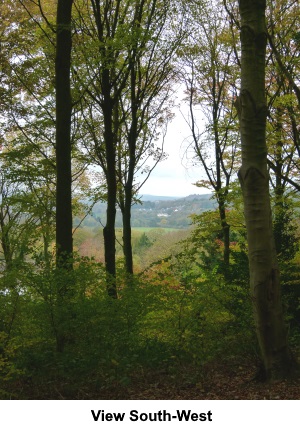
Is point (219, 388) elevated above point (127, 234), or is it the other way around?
point (127, 234)

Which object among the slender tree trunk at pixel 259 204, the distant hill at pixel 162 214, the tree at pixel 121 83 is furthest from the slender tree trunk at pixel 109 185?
the distant hill at pixel 162 214

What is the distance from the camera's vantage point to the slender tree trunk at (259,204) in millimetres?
4230

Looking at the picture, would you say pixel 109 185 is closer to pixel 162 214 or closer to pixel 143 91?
pixel 143 91

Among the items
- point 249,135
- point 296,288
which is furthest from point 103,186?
point 249,135

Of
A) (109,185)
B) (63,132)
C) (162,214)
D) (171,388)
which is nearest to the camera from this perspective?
(171,388)

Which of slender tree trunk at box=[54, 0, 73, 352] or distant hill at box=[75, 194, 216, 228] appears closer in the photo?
slender tree trunk at box=[54, 0, 73, 352]

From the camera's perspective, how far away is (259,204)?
4250mm

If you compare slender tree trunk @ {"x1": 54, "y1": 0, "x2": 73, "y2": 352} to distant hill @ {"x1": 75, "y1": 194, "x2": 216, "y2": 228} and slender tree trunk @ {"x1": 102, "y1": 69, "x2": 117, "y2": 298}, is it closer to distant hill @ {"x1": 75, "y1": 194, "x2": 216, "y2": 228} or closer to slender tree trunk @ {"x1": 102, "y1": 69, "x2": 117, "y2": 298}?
slender tree trunk @ {"x1": 102, "y1": 69, "x2": 117, "y2": 298}

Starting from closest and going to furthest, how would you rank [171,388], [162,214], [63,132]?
[171,388] < [63,132] < [162,214]

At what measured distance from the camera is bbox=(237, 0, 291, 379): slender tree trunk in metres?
4.23

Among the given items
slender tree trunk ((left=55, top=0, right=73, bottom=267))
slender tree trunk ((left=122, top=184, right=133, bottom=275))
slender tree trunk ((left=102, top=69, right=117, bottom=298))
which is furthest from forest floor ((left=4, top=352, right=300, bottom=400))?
slender tree trunk ((left=122, top=184, right=133, bottom=275))

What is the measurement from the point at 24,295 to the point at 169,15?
33.6 feet

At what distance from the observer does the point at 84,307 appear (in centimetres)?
501

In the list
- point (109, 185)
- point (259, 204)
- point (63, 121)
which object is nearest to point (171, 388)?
point (259, 204)
